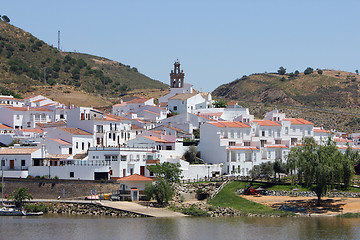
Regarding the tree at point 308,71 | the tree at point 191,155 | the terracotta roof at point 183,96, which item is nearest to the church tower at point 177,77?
the terracotta roof at point 183,96

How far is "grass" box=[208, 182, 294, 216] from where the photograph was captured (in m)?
63.2

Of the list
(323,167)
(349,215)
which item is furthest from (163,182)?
(349,215)

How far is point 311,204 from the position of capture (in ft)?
217

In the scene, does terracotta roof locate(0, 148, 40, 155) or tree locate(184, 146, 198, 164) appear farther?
tree locate(184, 146, 198, 164)

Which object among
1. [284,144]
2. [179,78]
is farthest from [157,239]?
[179,78]

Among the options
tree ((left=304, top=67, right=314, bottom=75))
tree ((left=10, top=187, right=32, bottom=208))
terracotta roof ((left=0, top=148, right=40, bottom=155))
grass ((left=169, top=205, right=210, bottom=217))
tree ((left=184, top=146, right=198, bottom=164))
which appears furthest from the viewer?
tree ((left=304, top=67, right=314, bottom=75))

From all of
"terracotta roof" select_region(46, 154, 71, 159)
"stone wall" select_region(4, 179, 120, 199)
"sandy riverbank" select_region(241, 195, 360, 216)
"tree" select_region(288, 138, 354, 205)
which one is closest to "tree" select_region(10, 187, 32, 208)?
"stone wall" select_region(4, 179, 120, 199)

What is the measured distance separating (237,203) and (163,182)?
8.35m

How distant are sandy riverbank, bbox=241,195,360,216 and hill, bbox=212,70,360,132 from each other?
59.0 metres

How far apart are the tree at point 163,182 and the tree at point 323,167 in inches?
528

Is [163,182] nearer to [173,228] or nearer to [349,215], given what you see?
[173,228]

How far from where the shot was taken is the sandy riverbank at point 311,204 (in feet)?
209

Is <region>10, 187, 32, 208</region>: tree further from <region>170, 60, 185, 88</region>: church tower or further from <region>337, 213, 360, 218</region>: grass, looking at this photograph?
<region>170, 60, 185, 88</region>: church tower

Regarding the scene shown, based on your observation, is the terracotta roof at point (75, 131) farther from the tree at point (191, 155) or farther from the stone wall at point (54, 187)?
the tree at point (191, 155)
